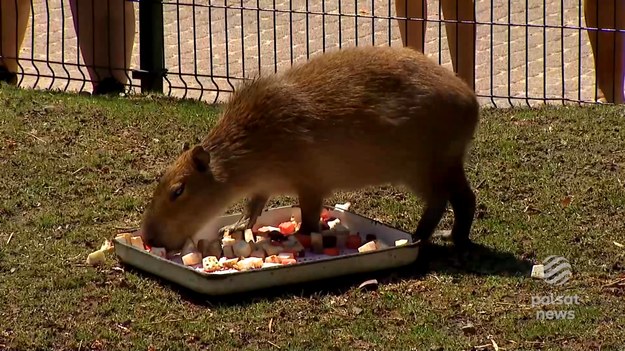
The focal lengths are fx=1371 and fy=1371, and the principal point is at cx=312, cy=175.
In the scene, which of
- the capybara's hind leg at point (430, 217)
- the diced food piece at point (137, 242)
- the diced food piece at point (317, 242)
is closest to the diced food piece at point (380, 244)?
the capybara's hind leg at point (430, 217)

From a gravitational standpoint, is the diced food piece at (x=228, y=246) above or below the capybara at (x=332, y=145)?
below

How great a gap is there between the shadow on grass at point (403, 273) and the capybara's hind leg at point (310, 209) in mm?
494

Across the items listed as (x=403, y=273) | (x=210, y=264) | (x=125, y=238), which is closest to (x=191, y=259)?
(x=210, y=264)

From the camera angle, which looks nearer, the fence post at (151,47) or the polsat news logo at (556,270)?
the polsat news logo at (556,270)

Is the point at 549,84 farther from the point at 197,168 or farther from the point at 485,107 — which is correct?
the point at 197,168

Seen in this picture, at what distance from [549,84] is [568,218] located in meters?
3.88

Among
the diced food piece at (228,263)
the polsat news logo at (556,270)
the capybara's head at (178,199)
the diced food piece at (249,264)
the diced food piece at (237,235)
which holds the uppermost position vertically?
the capybara's head at (178,199)

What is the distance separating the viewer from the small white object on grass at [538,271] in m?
6.23

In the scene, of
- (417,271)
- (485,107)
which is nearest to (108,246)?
(417,271)

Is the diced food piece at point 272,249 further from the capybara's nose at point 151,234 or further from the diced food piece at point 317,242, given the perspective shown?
the capybara's nose at point 151,234

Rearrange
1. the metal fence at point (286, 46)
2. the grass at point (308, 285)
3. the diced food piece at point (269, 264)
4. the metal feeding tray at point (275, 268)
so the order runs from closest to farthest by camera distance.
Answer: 1. the grass at point (308, 285)
2. the metal feeding tray at point (275, 268)
3. the diced food piece at point (269, 264)
4. the metal fence at point (286, 46)

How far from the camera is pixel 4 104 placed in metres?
8.59

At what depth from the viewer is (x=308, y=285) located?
6.14 meters

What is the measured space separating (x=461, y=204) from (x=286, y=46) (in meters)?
5.31
